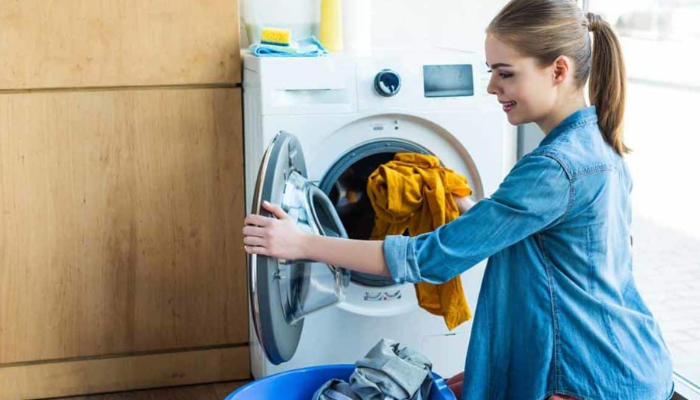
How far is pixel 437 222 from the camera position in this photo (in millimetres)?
1926

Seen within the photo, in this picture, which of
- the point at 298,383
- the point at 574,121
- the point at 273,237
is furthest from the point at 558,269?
the point at 298,383

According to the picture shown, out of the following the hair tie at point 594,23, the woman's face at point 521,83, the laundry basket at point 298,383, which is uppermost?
the hair tie at point 594,23

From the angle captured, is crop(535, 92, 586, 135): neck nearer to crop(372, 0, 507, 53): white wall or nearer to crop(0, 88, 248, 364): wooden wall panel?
crop(0, 88, 248, 364): wooden wall panel

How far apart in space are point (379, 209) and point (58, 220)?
0.83 metres

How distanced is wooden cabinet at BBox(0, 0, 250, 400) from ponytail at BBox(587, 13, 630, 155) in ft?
3.25

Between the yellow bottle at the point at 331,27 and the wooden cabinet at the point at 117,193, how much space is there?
1.28ft

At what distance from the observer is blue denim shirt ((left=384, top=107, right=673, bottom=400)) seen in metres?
1.48

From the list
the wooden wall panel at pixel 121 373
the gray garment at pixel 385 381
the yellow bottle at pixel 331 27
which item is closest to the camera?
the gray garment at pixel 385 381

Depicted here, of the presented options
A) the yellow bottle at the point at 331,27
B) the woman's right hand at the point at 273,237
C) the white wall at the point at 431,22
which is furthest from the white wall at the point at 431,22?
the woman's right hand at the point at 273,237

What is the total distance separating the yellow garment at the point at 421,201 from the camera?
1935mm

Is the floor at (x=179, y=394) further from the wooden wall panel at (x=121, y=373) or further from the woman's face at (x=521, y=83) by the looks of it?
the woman's face at (x=521, y=83)

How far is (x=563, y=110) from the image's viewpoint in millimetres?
1574

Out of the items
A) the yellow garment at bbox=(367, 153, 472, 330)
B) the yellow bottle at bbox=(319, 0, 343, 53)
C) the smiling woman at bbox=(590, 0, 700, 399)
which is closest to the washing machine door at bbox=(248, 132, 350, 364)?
the yellow garment at bbox=(367, 153, 472, 330)

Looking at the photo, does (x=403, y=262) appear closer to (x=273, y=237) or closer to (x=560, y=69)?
(x=273, y=237)
